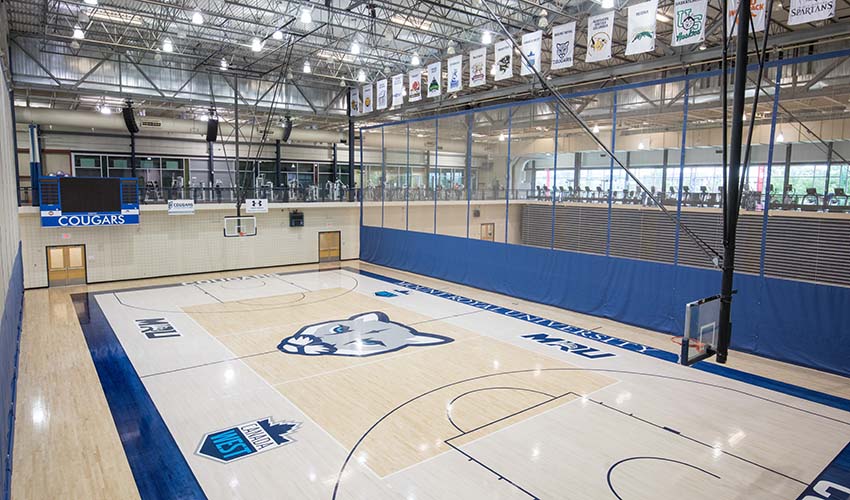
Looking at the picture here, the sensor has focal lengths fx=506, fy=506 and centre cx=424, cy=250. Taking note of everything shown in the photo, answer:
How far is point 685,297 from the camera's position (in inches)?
497

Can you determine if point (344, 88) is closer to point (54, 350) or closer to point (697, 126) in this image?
point (697, 126)

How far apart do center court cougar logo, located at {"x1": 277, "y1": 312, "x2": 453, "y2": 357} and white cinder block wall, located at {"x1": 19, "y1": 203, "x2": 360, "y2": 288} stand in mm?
10365

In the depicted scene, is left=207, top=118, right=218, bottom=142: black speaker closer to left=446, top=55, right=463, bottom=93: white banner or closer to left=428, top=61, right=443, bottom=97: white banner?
left=428, top=61, right=443, bottom=97: white banner

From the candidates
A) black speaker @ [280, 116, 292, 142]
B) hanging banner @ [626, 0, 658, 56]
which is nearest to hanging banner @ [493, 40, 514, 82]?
hanging banner @ [626, 0, 658, 56]

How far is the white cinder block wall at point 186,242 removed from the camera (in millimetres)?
18047

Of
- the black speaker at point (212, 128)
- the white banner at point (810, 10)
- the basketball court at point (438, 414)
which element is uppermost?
the white banner at point (810, 10)

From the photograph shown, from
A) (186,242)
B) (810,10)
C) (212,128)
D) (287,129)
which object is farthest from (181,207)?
(810,10)

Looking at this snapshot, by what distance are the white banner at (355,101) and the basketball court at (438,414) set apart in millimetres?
12987

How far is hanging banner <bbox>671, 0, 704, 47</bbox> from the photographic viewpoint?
11.0 m

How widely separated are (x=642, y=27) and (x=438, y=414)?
10008mm

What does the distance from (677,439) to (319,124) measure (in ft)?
83.6

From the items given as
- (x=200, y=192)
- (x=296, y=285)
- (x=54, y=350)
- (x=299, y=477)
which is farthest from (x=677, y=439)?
(x=200, y=192)

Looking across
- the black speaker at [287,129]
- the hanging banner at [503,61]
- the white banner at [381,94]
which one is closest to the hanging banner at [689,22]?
the hanging banner at [503,61]

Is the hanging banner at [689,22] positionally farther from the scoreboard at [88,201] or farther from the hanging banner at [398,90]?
the scoreboard at [88,201]
